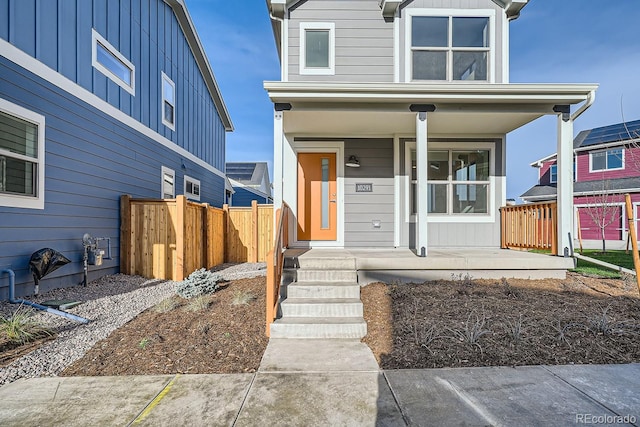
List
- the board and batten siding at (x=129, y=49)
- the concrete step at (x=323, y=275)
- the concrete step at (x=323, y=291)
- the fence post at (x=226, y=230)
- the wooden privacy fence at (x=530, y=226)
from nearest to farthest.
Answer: the concrete step at (x=323, y=291) < the concrete step at (x=323, y=275) < the board and batten siding at (x=129, y=49) < the wooden privacy fence at (x=530, y=226) < the fence post at (x=226, y=230)

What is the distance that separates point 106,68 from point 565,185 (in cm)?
857

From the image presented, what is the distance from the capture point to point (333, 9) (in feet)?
22.3

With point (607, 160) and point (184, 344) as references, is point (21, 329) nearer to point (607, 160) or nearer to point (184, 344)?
point (184, 344)

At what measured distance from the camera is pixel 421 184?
17.5 ft

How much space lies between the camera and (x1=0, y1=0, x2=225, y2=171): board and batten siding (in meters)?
4.86

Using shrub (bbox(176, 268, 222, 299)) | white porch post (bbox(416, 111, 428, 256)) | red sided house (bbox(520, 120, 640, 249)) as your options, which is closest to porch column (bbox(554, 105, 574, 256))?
white porch post (bbox(416, 111, 428, 256))

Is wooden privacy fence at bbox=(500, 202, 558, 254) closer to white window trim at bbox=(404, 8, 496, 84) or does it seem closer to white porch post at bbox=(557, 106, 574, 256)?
white porch post at bbox=(557, 106, 574, 256)

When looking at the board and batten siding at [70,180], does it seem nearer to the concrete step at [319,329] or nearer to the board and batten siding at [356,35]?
the concrete step at [319,329]

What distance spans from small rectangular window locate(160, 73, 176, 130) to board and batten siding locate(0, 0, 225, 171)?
0.17m

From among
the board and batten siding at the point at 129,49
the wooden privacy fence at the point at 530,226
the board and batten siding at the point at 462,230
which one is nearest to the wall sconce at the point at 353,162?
the board and batten siding at the point at 462,230

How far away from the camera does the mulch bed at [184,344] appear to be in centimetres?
298

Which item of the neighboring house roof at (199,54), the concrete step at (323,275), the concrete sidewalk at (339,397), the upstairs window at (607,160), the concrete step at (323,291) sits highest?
the neighboring house roof at (199,54)

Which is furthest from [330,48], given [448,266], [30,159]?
[30,159]

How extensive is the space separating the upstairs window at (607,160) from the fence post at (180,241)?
18.8 meters
